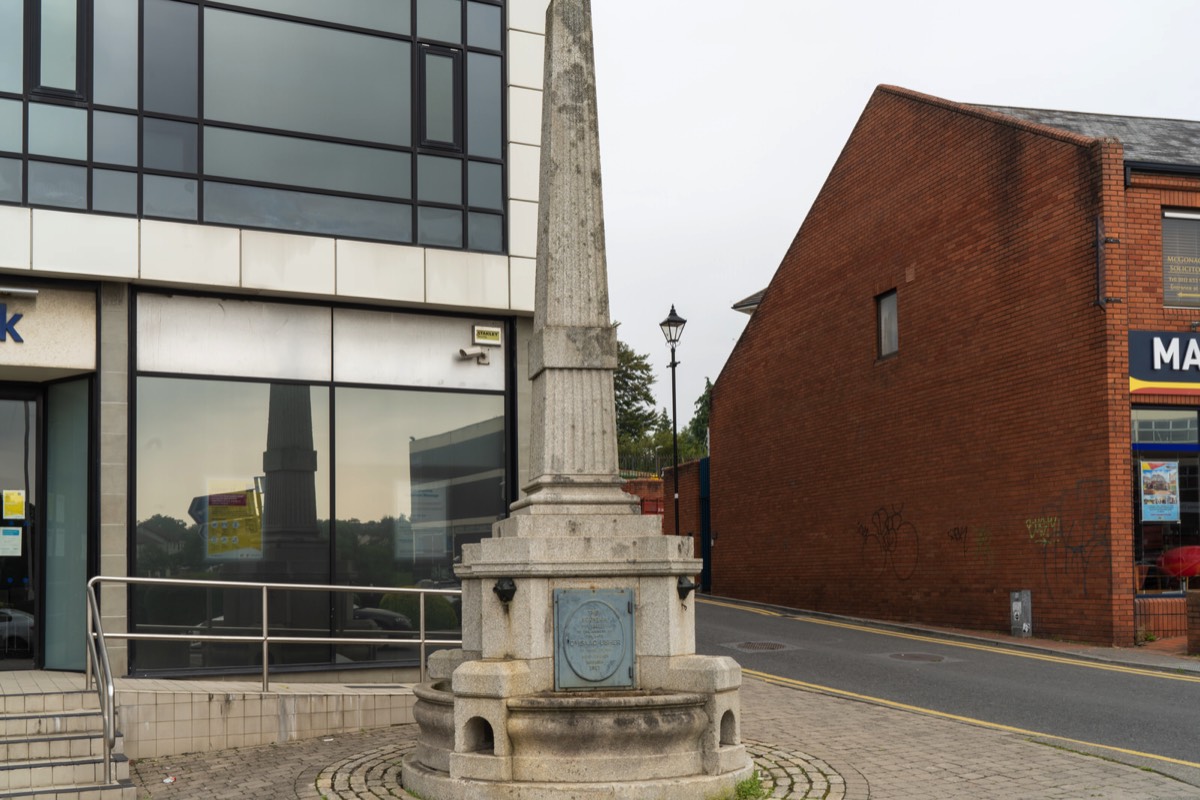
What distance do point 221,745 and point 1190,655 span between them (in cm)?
1174

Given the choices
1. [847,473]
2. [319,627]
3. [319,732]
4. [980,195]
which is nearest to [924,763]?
[319,732]

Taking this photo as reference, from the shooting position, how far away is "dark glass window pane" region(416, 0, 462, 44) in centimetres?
1327

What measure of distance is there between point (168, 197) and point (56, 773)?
572cm

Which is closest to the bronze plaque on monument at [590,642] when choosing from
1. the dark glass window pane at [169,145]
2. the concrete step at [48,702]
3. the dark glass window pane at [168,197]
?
the concrete step at [48,702]

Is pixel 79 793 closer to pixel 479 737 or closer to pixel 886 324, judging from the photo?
pixel 479 737

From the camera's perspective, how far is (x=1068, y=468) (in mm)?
17703

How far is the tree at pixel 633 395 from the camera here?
61.4m

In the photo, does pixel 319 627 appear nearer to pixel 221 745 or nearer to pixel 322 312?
pixel 221 745

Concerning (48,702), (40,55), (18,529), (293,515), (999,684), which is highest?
(40,55)

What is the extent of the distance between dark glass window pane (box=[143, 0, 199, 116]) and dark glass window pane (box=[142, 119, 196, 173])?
0.15 meters

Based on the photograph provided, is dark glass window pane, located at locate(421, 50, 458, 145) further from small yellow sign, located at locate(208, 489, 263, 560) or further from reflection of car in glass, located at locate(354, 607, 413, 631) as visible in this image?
reflection of car in glass, located at locate(354, 607, 413, 631)

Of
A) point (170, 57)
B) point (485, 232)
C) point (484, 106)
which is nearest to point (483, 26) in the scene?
point (484, 106)

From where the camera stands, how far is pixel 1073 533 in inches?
688

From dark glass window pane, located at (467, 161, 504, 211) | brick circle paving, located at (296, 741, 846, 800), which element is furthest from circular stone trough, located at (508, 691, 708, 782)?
dark glass window pane, located at (467, 161, 504, 211)
